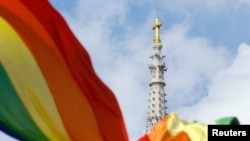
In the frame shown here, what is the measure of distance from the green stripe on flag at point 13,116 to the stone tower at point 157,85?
10464 centimetres

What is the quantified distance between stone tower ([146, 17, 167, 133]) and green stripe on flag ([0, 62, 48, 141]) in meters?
105

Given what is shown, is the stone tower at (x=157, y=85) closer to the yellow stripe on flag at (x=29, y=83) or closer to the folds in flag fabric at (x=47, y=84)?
the folds in flag fabric at (x=47, y=84)

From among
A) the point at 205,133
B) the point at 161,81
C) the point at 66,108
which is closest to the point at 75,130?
the point at 66,108

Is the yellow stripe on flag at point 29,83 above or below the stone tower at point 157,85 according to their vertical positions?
below

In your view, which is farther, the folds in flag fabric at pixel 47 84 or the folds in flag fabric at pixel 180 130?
the folds in flag fabric at pixel 180 130

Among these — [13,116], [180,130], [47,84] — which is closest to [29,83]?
[47,84]

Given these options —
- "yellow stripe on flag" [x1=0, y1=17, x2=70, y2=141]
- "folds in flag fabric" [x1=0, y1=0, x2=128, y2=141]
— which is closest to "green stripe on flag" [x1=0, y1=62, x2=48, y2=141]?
"folds in flag fabric" [x1=0, y1=0, x2=128, y2=141]

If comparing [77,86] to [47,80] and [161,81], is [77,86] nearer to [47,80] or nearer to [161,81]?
[47,80]

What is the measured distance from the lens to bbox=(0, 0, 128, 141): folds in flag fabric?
50.7 ft

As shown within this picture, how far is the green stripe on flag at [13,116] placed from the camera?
1486 cm

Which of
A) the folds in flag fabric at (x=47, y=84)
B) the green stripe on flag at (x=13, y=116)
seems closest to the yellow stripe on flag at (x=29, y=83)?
the folds in flag fabric at (x=47, y=84)

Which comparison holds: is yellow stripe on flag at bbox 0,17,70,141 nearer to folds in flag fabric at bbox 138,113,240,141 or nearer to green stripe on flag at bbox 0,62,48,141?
green stripe on flag at bbox 0,62,48,141

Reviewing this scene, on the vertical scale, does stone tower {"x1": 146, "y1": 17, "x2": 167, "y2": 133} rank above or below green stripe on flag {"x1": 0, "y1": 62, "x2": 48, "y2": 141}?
above

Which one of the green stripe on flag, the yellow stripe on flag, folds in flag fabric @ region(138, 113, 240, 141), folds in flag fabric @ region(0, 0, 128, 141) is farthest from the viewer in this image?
folds in flag fabric @ region(138, 113, 240, 141)
